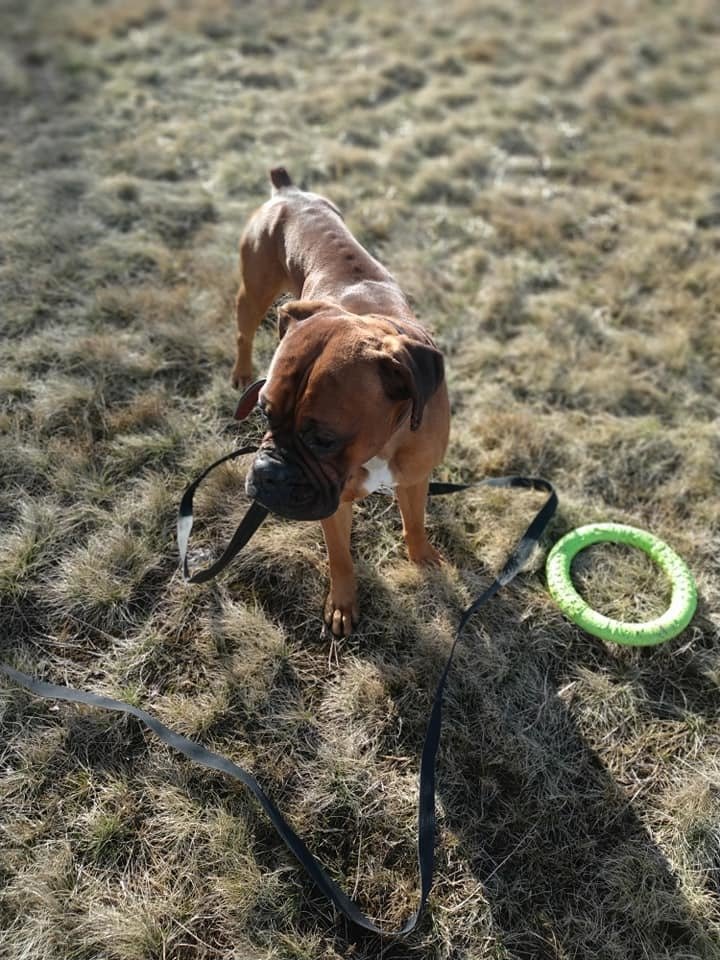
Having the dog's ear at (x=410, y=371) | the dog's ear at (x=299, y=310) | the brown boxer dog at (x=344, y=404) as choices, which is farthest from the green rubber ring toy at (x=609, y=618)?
the dog's ear at (x=299, y=310)

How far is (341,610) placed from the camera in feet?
12.2

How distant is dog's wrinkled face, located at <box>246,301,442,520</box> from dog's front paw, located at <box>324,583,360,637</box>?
1014mm

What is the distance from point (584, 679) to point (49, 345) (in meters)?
4.42

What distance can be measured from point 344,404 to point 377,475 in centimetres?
64

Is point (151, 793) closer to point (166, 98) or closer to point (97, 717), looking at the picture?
point (97, 717)

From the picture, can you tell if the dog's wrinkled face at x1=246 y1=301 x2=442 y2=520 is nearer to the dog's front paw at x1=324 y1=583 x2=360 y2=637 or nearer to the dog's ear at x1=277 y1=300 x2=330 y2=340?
the dog's ear at x1=277 y1=300 x2=330 y2=340

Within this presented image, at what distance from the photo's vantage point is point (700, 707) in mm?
3566

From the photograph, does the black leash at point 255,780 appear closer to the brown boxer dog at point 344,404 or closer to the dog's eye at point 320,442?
the brown boxer dog at point 344,404

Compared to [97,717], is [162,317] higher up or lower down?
higher up

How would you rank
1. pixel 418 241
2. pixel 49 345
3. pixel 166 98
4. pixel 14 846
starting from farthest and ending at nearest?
pixel 166 98
pixel 418 241
pixel 49 345
pixel 14 846

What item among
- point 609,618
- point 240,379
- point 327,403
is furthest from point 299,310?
point 609,618

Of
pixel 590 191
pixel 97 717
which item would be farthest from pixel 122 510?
pixel 590 191

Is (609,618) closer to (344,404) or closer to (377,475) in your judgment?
(377,475)

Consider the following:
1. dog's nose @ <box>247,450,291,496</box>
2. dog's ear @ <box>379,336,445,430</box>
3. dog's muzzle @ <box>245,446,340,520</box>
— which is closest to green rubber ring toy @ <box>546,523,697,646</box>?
dog's ear @ <box>379,336,445,430</box>
